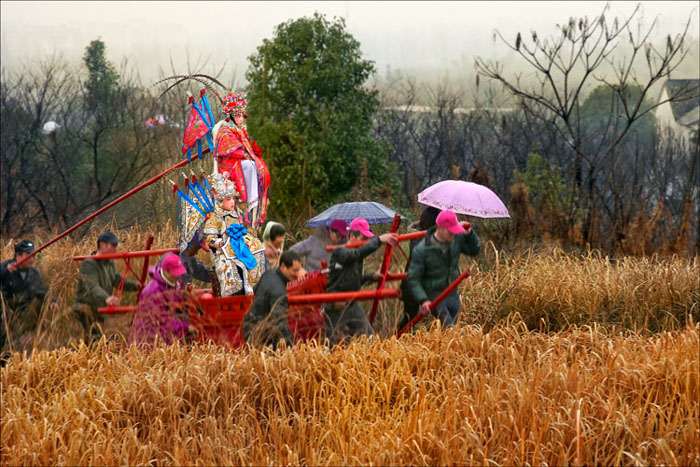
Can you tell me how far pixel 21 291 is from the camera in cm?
706

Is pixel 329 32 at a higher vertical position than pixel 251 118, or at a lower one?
higher

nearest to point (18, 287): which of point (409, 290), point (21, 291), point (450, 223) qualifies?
point (21, 291)

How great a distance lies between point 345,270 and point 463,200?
1.47 metres

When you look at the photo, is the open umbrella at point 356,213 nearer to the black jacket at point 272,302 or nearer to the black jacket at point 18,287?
the black jacket at point 272,302

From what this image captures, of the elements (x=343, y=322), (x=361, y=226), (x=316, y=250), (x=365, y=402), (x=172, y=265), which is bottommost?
(x=365, y=402)

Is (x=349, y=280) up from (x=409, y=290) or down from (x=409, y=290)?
up

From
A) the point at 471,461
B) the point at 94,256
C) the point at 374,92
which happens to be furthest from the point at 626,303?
the point at 374,92

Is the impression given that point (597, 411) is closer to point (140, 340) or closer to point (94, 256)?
point (140, 340)

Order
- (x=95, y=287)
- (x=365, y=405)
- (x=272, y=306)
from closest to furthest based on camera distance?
(x=365, y=405) → (x=272, y=306) → (x=95, y=287)

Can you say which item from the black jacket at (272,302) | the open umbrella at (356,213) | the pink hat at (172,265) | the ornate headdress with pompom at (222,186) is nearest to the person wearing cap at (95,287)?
the pink hat at (172,265)

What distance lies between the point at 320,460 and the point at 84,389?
1639 millimetres

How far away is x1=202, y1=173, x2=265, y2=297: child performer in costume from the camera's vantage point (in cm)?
695

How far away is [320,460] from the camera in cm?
462

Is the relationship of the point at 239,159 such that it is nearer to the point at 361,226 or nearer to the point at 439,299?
the point at 361,226
